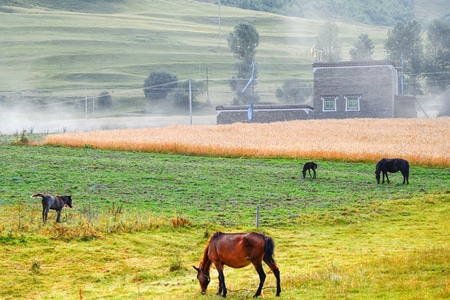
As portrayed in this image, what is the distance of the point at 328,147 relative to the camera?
51031mm

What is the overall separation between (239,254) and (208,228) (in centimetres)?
989

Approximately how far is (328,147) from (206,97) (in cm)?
9201

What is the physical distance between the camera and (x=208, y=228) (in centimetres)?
2720

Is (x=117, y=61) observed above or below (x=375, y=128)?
above

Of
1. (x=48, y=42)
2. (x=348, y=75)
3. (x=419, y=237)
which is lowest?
(x=419, y=237)

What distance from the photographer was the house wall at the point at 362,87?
91.1 meters

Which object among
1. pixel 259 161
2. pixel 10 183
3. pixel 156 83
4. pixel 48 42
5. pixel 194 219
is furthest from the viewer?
pixel 48 42

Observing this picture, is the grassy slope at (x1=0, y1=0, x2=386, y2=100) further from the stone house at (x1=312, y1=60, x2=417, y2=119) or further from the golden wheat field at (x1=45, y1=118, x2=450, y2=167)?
the golden wheat field at (x1=45, y1=118, x2=450, y2=167)

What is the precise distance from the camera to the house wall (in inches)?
Result: 3588

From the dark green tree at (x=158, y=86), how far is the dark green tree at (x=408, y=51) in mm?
40927

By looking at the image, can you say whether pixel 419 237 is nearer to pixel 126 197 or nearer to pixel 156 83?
pixel 126 197

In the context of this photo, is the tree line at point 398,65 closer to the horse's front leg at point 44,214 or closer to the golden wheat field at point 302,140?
the golden wheat field at point 302,140

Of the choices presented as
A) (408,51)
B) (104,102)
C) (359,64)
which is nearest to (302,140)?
(359,64)

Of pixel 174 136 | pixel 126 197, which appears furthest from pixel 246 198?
pixel 174 136
